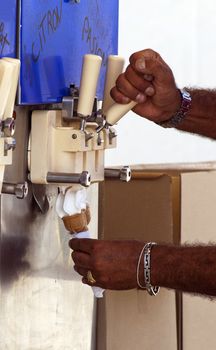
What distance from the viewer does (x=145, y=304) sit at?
1364 mm

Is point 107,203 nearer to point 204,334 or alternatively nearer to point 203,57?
point 204,334

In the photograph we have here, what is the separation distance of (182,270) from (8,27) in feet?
1.29

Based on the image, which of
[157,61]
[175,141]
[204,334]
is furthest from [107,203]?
[175,141]

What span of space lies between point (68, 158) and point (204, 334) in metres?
0.59

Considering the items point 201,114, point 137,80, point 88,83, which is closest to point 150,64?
point 137,80

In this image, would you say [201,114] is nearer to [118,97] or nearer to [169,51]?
[118,97]

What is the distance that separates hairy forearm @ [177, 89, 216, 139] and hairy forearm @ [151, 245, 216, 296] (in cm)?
32

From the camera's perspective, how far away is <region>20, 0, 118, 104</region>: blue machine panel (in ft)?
2.90

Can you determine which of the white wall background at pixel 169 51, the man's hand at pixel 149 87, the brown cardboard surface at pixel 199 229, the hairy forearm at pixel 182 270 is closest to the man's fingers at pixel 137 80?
the man's hand at pixel 149 87

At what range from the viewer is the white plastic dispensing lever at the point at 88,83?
93cm

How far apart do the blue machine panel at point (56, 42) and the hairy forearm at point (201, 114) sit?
0.21 meters

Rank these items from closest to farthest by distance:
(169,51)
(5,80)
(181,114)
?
(5,80) → (181,114) → (169,51)

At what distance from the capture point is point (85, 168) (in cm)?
101

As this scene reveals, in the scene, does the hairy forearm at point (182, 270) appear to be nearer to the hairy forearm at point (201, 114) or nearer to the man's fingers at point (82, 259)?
the man's fingers at point (82, 259)
